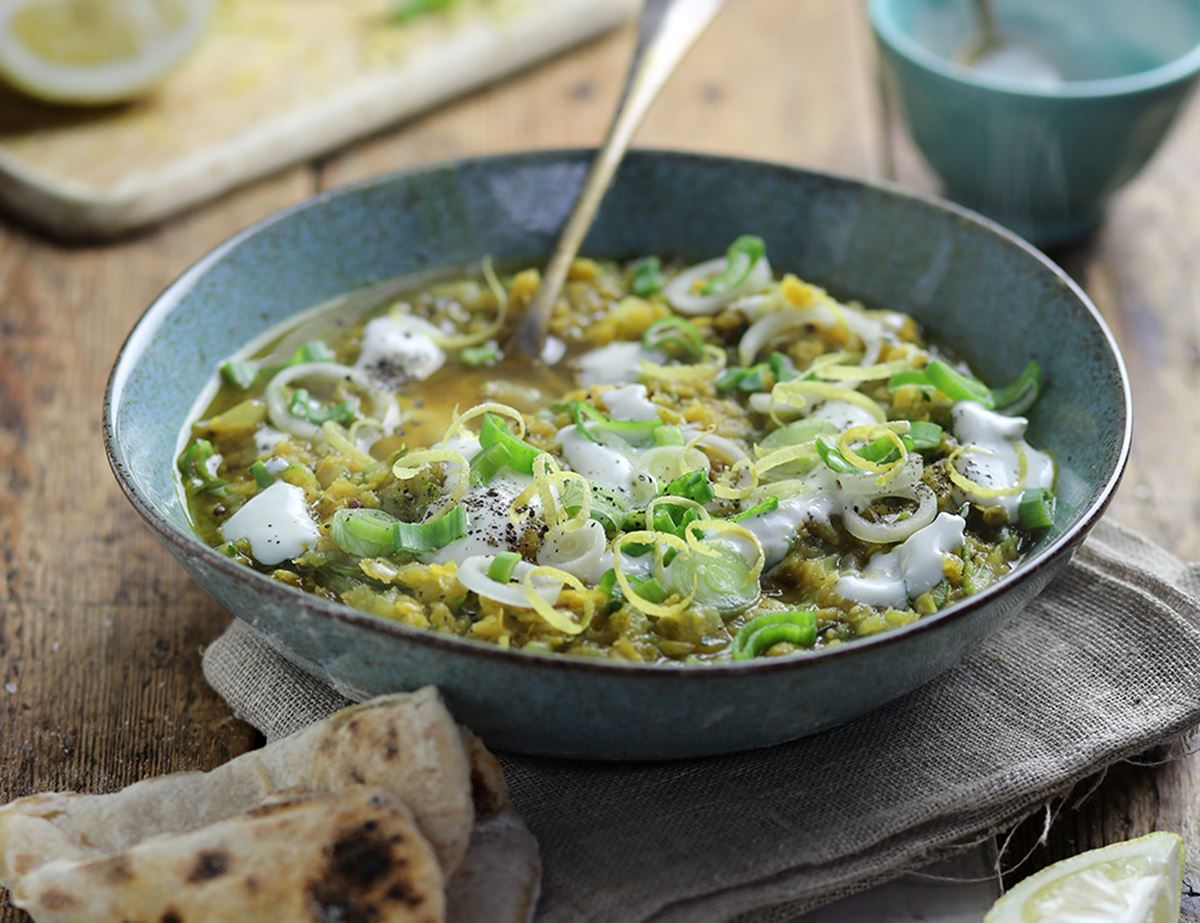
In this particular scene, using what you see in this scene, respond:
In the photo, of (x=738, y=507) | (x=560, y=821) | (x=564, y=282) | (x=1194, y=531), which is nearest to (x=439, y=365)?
(x=564, y=282)

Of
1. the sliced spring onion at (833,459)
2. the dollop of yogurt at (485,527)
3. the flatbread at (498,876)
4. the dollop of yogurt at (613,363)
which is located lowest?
the flatbread at (498,876)

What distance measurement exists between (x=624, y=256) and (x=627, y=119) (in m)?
0.40

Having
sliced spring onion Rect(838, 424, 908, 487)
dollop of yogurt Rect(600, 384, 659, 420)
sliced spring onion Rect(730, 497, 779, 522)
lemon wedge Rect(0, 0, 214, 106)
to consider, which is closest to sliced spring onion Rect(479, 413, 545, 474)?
dollop of yogurt Rect(600, 384, 659, 420)

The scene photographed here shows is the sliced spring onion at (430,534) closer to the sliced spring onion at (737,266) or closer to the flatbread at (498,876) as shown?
the flatbread at (498,876)

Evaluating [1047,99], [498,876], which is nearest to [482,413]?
[498,876]

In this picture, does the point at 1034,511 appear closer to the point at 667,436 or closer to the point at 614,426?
the point at 667,436

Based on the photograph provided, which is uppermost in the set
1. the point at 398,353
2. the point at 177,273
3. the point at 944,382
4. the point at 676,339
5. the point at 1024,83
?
the point at 1024,83

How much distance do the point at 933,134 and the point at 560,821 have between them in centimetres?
314

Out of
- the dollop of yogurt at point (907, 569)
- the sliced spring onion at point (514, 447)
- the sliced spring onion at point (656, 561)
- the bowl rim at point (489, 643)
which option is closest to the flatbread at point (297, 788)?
the bowl rim at point (489, 643)

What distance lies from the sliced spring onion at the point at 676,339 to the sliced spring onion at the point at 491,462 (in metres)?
0.78

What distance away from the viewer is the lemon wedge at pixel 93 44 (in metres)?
5.37

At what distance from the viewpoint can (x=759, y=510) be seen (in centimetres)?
A: 315

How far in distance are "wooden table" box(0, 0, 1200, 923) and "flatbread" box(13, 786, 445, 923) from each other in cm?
43

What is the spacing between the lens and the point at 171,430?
3586mm
